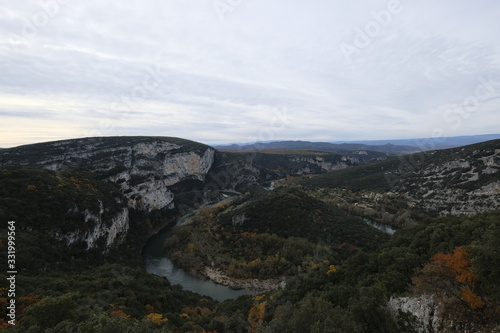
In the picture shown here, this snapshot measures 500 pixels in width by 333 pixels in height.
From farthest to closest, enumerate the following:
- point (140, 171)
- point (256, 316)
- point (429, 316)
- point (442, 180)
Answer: point (140, 171), point (442, 180), point (256, 316), point (429, 316)

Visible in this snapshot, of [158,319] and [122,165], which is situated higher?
[122,165]

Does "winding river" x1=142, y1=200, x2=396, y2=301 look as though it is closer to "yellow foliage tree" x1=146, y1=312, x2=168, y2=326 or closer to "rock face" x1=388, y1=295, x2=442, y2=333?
"yellow foliage tree" x1=146, y1=312, x2=168, y2=326

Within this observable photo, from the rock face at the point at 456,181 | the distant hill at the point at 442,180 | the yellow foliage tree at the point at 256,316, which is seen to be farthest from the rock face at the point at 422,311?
the distant hill at the point at 442,180

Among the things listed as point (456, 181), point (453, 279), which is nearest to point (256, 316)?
point (453, 279)

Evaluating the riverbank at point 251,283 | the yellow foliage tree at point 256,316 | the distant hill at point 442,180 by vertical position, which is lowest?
the riverbank at point 251,283

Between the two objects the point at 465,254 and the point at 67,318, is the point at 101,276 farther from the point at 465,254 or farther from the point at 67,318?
the point at 465,254

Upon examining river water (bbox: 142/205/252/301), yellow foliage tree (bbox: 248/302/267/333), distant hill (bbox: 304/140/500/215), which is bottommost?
river water (bbox: 142/205/252/301)

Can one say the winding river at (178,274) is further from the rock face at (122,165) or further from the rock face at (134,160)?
the rock face at (134,160)

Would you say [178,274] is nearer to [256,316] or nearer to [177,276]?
[177,276]

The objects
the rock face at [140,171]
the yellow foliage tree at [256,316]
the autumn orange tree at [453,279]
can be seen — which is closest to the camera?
the autumn orange tree at [453,279]

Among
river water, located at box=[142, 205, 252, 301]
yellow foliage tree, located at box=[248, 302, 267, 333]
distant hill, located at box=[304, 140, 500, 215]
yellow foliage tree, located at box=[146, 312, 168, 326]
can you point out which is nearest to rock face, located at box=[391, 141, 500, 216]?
distant hill, located at box=[304, 140, 500, 215]
